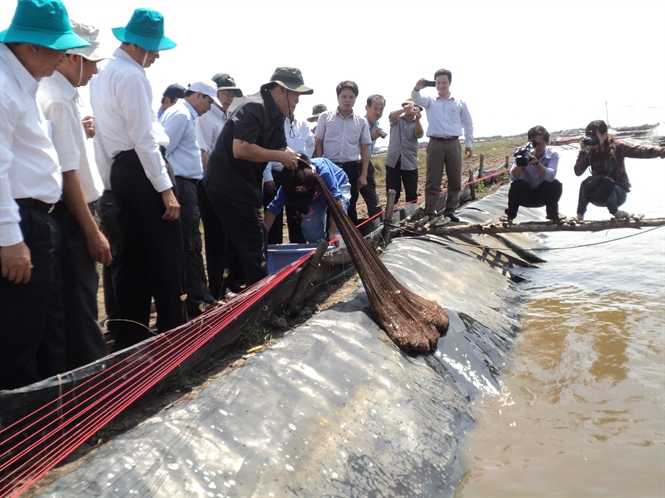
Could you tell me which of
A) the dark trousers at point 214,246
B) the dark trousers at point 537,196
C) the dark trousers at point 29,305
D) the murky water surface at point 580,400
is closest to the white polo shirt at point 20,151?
the dark trousers at point 29,305

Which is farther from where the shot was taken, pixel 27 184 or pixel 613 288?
pixel 613 288

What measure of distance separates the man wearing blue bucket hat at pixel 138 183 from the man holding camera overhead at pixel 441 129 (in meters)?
4.10

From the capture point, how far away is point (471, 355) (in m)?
3.83

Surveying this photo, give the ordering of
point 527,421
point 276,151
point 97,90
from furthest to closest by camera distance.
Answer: point 276,151 → point 527,421 → point 97,90

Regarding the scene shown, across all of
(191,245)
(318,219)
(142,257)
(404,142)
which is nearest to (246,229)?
(191,245)

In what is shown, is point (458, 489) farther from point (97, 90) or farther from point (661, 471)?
point (97, 90)

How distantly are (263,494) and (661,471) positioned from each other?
6.47 ft

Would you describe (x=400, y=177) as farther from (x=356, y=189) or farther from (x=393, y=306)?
(x=393, y=306)

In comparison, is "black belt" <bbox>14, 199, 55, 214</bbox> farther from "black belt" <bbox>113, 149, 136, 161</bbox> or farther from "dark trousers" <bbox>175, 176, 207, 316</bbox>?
"dark trousers" <bbox>175, 176, 207, 316</bbox>

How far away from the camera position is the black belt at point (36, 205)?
2.15 metres

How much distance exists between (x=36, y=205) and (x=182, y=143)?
189cm

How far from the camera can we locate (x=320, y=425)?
2.47 meters

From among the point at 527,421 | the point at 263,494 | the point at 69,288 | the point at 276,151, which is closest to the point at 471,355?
the point at 527,421

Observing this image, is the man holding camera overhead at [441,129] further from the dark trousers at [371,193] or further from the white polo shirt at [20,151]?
the white polo shirt at [20,151]
